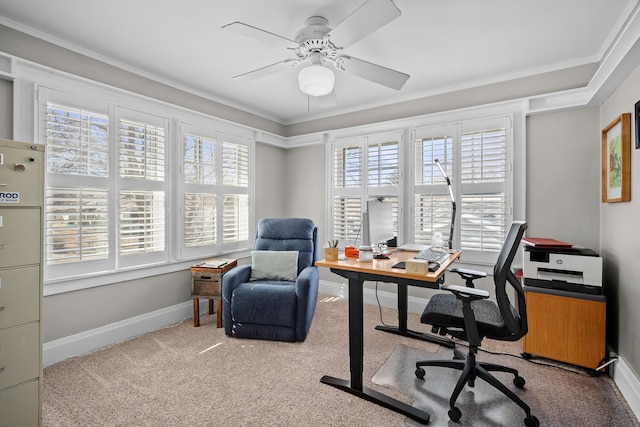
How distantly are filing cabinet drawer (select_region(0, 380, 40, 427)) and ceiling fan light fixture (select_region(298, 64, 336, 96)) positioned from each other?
2385 mm

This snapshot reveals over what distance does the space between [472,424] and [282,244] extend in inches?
90.8

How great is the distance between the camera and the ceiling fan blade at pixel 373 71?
2193 millimetres

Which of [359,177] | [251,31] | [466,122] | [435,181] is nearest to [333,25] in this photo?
[251,31]

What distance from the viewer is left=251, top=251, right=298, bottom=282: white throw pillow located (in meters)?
3.23

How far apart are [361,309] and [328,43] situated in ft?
6.04

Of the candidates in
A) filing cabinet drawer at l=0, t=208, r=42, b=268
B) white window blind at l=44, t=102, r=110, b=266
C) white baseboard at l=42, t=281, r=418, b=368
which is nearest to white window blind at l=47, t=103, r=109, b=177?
white window blind at l=44, t=102, r=110, b=266

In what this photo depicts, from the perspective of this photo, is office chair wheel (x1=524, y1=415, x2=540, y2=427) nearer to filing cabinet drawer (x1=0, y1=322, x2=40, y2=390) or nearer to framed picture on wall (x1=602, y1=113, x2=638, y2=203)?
framed picture on wall (x1=602, y1=113, x2=638, y2=203)

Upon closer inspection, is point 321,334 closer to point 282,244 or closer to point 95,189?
point 282,244

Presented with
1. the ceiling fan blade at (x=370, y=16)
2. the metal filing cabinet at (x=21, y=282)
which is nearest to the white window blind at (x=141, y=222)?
the metal filing cabinet at (x=21, y=282)

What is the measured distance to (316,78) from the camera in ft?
6.77

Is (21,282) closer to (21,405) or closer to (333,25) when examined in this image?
(21,405)

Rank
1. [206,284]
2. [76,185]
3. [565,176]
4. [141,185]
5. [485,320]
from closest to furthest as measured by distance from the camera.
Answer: [485,320] < [76,185] < [565,176] < [141,185] < [206,284]

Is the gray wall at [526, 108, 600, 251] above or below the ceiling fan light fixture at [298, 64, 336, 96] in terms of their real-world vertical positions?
below

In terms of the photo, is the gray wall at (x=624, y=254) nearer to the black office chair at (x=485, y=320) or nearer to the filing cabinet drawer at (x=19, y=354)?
the black office chair at (x=485, y=320)
